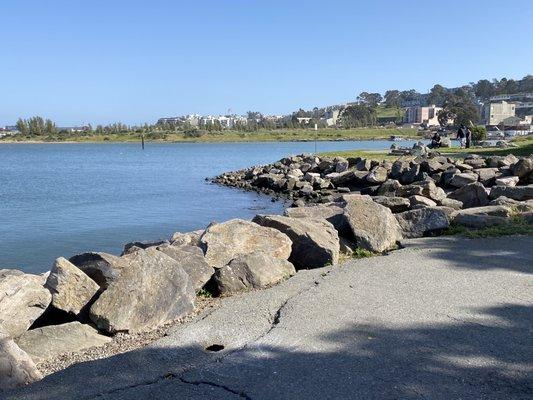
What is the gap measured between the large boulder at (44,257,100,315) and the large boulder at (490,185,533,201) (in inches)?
465

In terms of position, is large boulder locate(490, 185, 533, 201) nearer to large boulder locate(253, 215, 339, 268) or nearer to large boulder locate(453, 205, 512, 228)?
large boulder locate(453, 205, 512, 228)

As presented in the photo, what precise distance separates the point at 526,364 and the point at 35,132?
203635mm

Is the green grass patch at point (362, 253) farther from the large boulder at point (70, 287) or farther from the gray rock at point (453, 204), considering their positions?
the gray rock at point (453, 204)

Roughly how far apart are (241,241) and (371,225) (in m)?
2.44

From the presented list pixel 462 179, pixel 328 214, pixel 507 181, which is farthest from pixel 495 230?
pixel 462 179

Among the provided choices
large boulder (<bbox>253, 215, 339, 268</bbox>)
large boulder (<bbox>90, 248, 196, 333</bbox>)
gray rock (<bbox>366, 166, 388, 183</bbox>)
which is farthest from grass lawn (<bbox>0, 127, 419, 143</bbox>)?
large boulder (<bbox>90, 248, 196, 333</bbox>)

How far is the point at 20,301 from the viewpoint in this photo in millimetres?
6047

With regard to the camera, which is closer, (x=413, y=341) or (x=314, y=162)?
(x=413, y=341)

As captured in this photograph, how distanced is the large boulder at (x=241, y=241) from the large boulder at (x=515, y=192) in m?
8.57

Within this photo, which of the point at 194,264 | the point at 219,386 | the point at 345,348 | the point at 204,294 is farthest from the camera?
the point at 194,264

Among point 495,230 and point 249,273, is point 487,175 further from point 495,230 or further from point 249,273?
point 249,273

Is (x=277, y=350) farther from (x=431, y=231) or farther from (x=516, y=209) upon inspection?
(x=516, y=209)

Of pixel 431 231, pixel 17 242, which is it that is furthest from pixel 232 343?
pixel 17 242

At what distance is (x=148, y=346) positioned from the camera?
5480 millimetres
